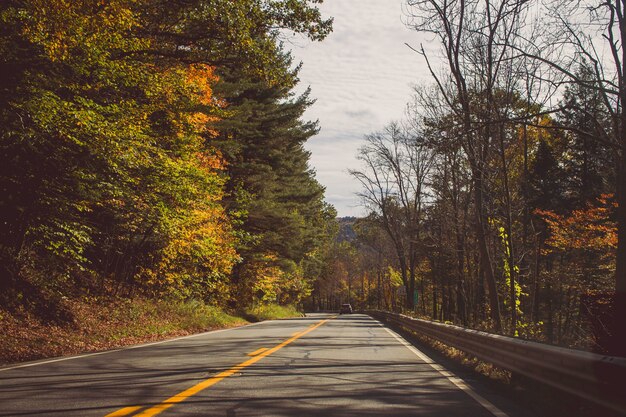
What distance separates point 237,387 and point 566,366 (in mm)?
3841

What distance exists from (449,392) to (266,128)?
24.8m

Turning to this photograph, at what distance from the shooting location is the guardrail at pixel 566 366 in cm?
430

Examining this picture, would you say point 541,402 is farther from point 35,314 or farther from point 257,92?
point 257,92

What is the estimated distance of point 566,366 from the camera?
5172mm

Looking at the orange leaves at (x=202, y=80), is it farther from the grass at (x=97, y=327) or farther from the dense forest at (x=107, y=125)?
the grass at (x=97, y=327)

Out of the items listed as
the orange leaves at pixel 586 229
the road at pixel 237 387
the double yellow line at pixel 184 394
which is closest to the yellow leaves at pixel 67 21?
the road at pixel 237 387

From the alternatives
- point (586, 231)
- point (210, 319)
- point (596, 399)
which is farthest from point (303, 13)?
point (586, 231)

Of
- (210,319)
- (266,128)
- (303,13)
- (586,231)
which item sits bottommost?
(210,319)

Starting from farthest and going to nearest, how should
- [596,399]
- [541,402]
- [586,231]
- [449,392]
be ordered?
[586,231] → [449,392] → [541,402] → [596,399]

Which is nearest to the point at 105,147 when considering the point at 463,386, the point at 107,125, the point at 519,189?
the point at 107,125

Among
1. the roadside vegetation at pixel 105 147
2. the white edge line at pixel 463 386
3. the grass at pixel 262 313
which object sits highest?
the roadside vegetation at pixel 105 147

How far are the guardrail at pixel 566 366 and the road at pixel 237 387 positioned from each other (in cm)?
54

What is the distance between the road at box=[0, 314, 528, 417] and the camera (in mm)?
5488

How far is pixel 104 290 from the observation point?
59.4 ft
